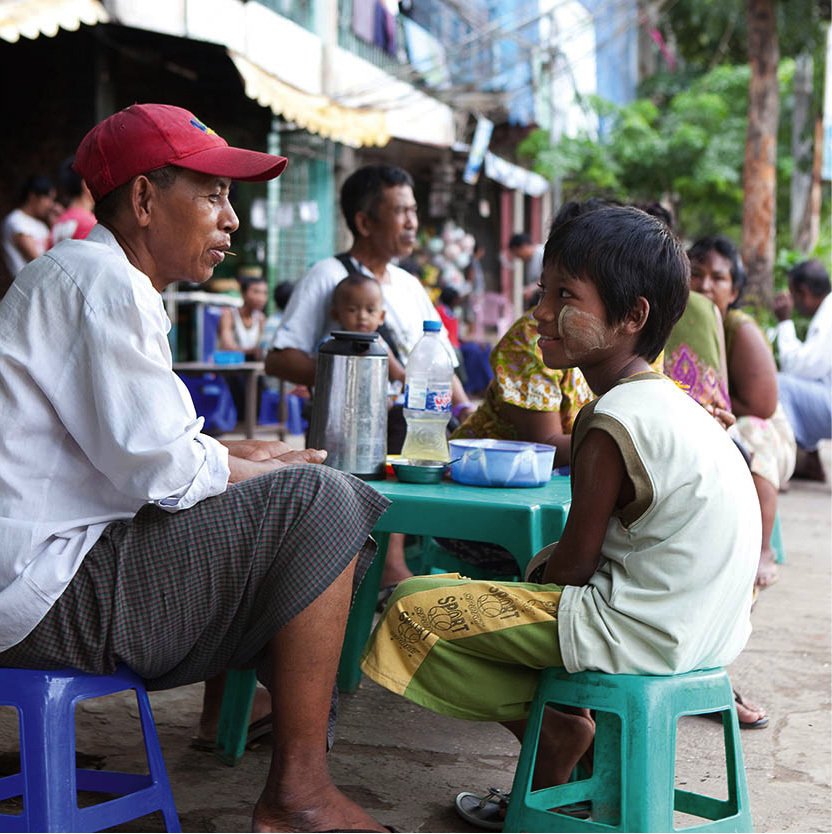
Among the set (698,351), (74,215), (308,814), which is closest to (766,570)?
(698,351)

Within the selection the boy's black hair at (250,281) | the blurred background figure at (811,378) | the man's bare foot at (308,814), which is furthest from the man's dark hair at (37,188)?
the man's bare foot at (308,814)

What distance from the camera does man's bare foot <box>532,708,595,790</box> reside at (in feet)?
6.95

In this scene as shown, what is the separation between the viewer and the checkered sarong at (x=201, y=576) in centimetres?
194

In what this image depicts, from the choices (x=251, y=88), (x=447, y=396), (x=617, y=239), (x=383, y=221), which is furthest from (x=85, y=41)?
(x=617, y=239)

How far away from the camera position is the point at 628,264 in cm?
206

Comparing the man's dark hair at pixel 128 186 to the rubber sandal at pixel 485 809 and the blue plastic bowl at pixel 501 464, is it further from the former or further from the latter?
the rubber sandal at pixel 485 809

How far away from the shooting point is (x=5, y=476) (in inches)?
75.7

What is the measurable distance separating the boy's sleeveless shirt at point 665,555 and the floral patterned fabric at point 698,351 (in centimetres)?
184

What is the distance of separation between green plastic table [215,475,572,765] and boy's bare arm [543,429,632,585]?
34 cm

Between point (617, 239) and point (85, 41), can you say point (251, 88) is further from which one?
point (617, 239)

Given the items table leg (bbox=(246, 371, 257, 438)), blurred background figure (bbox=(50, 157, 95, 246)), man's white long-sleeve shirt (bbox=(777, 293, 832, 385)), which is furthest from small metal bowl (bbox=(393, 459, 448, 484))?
table leg (bbox=(246, 371, 257, 438))

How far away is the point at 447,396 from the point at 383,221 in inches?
59.3

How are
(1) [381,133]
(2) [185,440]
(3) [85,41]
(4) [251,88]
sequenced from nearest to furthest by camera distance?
(2) [185,440]
(4) [251,88]
(3) [85,41]
(1) [381,133]

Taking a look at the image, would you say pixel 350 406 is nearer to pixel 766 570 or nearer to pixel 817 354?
pixel 766 570
